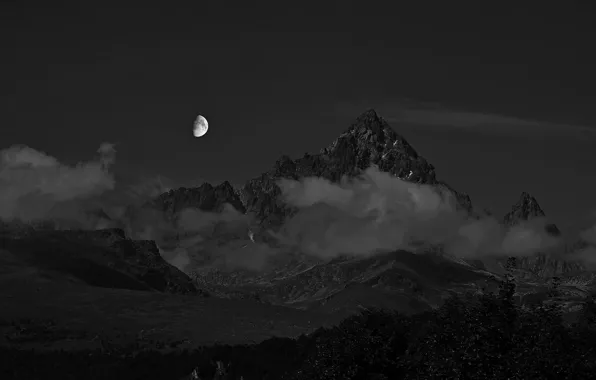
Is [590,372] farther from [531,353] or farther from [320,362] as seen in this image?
[320,362]

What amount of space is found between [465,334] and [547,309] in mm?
11260

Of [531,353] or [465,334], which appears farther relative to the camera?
[465,334]

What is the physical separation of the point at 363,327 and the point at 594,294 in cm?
3895

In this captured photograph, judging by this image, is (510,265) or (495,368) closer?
(495,368)

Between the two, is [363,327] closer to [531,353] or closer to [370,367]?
[370,367]

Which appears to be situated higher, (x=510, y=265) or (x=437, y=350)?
(x=510, y=265)

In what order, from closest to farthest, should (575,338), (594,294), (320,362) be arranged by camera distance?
(575,338), (320,362), (594,294)

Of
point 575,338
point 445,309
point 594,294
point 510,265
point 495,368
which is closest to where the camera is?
point 495,368

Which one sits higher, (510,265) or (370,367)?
(510,265)

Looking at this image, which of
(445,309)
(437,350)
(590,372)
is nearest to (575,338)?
(437,350)

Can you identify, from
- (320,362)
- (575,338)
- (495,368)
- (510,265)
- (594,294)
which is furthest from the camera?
(594,294)

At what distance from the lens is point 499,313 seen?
126125 millimetres

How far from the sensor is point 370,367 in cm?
14525

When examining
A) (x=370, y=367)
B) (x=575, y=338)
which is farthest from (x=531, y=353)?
(x=370, y=367)
